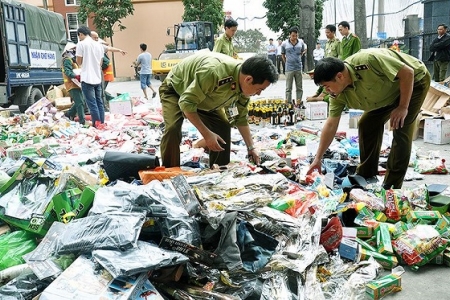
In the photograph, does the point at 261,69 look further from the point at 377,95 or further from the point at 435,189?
the point at 435,189

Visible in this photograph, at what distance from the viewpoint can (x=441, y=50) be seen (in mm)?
12016

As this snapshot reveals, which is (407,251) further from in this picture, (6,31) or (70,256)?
(6,31)

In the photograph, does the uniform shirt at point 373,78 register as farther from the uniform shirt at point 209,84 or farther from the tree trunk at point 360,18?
the tree trunk at point 360,18

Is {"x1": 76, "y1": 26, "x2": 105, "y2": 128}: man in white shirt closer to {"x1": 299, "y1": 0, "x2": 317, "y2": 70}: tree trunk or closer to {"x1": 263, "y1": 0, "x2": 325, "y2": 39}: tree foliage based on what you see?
{"x1": 299, "y1": 0, "x2": 317, "y2": 70}: tree trunk

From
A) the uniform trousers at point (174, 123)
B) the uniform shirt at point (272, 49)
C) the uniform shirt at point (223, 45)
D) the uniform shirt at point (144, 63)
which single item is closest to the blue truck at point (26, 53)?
the uniform shirt at point (144, 63)

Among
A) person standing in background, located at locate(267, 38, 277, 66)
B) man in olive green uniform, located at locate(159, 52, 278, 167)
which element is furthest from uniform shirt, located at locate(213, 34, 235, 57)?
person standing in background, located at locate(267, 38, 277, 66)

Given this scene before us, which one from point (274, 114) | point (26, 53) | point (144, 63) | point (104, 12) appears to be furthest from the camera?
point (104, 12)

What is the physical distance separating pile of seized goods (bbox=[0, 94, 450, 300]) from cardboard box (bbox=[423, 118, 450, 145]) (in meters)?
2.76

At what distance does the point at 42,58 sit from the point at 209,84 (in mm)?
10219

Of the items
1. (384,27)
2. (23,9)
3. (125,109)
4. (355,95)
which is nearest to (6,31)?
(23,9)

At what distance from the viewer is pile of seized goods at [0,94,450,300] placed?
7.61ft

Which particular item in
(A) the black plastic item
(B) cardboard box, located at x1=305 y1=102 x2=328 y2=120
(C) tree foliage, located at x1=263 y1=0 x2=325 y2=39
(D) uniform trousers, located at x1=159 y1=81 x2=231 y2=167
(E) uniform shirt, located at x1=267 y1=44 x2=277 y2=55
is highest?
(C) tree foliage, located at x1=263 y1=0 x2=325 y2=39

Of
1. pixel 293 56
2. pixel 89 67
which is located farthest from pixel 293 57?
pixel 89 67

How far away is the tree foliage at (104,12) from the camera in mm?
29531
